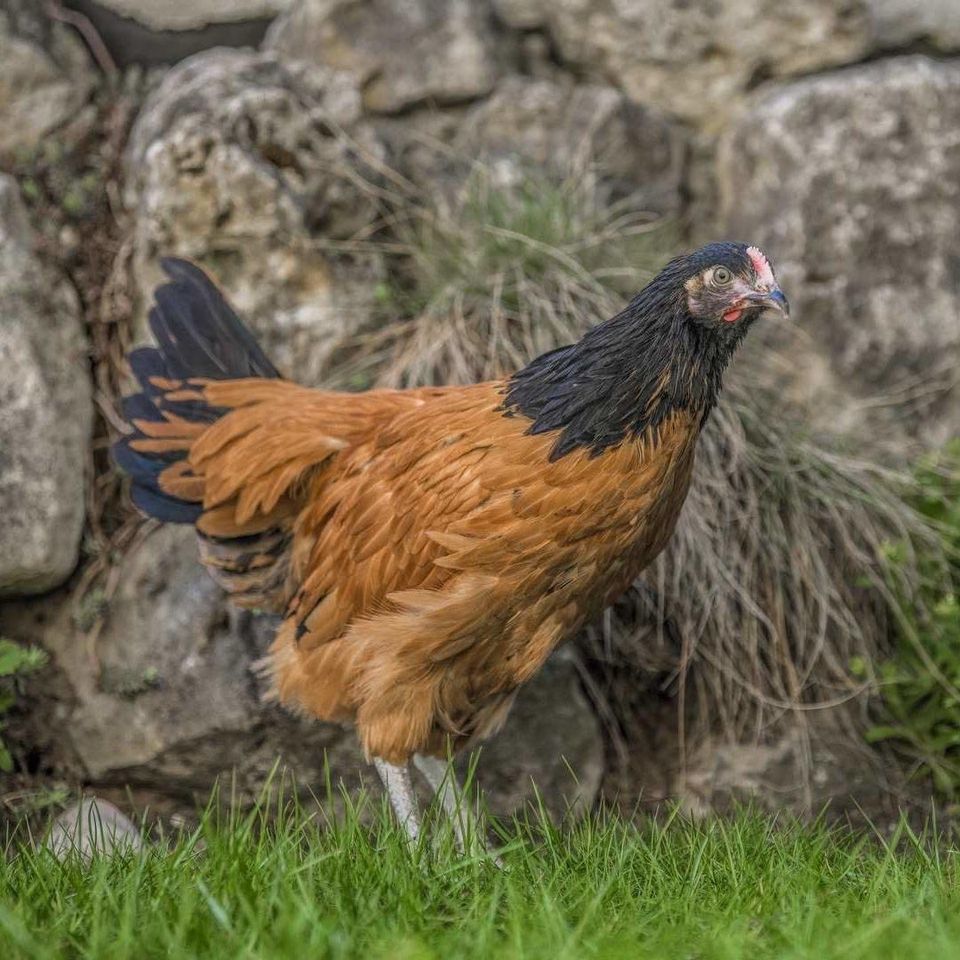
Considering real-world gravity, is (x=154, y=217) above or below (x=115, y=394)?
above

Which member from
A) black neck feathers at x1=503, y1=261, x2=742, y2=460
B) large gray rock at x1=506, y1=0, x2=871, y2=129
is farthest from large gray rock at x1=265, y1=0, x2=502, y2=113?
black neck feathers at x1=503, y1=261, x2=742, y2=460

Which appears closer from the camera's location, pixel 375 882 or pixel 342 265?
pixel 375 882

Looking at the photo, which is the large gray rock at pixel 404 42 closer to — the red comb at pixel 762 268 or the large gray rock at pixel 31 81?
the large gray rock at pixel 31 81

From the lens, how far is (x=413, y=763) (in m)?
4.35

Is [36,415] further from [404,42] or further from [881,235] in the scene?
[881,235]

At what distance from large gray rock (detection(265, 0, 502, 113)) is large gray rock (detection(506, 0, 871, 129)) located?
0.32 meters

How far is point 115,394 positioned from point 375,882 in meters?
3.04

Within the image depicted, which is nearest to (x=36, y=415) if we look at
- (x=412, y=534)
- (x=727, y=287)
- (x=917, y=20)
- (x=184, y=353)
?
(x=184, y=353)

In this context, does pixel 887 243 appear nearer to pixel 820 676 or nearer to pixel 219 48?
pixel 820 676

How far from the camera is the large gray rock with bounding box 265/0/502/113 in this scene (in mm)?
5602

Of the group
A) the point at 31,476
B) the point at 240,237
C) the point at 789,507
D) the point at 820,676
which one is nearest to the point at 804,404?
the point at 789,507

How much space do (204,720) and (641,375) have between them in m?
2.14

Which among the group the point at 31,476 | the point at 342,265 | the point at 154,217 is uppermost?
the point at 154,217

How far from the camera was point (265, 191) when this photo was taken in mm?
4867
